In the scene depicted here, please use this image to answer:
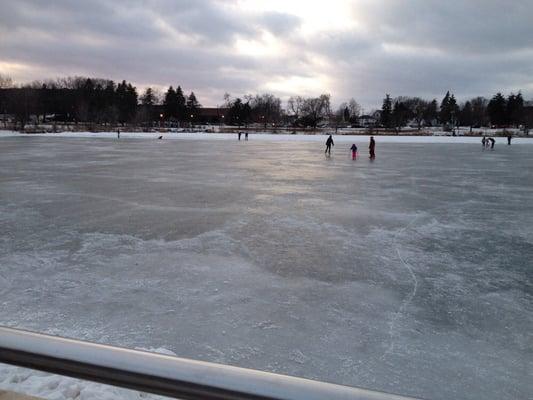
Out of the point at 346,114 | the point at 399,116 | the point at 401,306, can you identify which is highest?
the point at 346,114

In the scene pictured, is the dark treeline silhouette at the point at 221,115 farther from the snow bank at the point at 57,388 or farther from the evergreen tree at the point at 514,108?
the snow bank at the point at 57,388

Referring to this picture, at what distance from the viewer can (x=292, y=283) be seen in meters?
5.09

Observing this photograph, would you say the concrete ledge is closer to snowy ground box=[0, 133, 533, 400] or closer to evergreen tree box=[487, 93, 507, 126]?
snowy ground box=[0, 133, 533, 400]

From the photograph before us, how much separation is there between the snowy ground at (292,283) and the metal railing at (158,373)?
1.99 m

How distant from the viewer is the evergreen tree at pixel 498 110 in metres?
98.3

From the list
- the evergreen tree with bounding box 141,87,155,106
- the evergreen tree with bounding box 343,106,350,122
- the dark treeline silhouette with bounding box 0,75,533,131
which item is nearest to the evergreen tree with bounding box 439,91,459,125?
the dark treeline silhouette with bounding box 0,75,533,131

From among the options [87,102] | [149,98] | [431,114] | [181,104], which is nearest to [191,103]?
[181,104]

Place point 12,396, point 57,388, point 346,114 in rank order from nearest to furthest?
point 12,396, point 57,388, point 346,114

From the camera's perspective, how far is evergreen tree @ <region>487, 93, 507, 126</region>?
98.3 m

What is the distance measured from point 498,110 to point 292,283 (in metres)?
109

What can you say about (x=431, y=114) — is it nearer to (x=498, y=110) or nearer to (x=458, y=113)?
(x=458, y=113)

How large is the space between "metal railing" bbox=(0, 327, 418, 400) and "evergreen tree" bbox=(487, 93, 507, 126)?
111645 millimetres

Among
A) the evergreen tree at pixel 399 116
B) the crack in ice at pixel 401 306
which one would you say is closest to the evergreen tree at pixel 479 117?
the evergreen tree at pixel 399 116

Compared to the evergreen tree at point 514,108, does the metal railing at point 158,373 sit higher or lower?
lower
